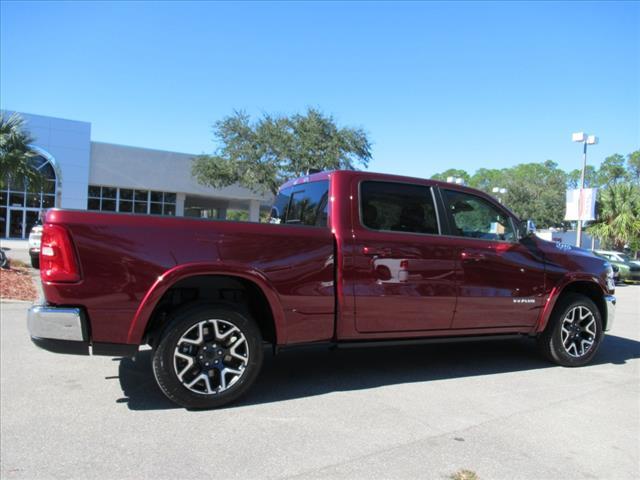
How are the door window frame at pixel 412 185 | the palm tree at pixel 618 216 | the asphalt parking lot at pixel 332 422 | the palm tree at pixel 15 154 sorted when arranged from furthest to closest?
the palm tree at pixel 618 216, the palm tree at pixel 15 154, the door window frame at pixel 412 185, the asphalt parking lot at pixel 332 422

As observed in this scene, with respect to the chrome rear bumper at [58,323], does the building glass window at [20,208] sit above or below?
above

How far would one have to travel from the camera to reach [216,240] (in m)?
4.04

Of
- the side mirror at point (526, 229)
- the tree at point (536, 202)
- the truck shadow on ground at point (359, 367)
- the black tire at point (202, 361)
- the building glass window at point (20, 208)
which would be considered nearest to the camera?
the black tire at point (202, 361)

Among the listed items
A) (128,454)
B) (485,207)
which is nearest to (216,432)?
(128,454)

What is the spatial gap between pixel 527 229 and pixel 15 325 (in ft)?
22.5

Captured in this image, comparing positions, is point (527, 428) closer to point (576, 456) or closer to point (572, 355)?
point (576, 456)

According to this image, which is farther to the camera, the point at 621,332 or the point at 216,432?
the point at 621,332

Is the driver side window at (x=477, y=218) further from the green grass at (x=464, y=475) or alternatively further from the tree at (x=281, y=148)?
the tree at (x=281, y=148)

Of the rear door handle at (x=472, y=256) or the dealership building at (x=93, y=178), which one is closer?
the rear door handle at (x=472, y=256)

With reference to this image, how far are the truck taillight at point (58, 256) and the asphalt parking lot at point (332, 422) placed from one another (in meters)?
1.10

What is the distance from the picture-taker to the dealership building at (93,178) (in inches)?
1284

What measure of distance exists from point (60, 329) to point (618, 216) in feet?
100

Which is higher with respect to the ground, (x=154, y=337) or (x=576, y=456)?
(x=154, y=337)

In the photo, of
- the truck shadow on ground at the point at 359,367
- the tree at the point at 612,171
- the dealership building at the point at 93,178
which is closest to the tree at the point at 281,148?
the dealership building at the point at 93,178
